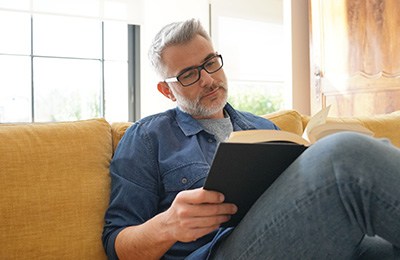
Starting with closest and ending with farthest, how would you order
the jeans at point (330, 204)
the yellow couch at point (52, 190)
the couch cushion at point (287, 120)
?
the jeans at point (330, 204)
the yellow couch at point (52, 190)
the couch cushion at point (287, 120)

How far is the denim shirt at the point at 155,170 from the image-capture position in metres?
1.10

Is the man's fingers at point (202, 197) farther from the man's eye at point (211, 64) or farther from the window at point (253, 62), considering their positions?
the window at point (253, 62)

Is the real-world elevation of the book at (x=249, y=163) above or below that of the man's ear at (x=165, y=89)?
below

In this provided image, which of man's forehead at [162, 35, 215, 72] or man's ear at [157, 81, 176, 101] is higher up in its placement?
man's forehead at [162, 35, 215, 72]

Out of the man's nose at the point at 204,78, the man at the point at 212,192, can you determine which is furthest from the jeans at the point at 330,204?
the man's nose at the point at 204,78

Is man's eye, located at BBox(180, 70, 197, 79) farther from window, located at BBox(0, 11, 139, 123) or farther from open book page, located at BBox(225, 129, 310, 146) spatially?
window, located at BBox(0, 11, 139, 123)

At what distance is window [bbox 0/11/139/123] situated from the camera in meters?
3.26

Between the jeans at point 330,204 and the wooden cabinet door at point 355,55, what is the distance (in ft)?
6.41

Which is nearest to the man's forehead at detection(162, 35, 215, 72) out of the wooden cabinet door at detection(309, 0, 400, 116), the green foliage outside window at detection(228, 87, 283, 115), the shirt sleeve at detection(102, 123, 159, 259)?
the shirt sleeve at detection(102, 123, 159, 259)

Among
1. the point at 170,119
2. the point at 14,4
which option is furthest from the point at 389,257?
the point at 14,4

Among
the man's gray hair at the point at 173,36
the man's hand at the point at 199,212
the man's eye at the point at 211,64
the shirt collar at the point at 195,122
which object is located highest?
the man's gray hair at the point at 173,36

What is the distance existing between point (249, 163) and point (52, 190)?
1.94ft

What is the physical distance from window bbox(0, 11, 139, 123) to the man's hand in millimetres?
2742

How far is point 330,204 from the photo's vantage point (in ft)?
2.39
